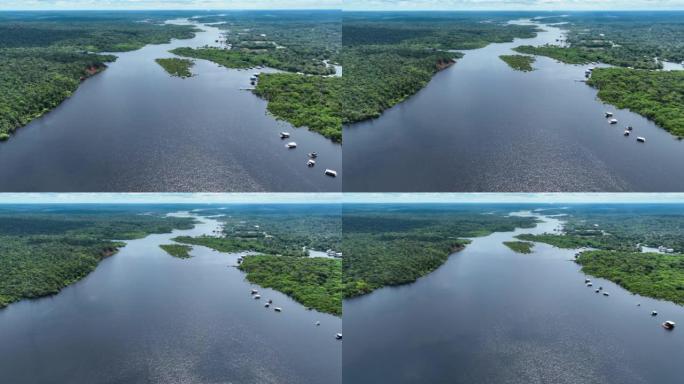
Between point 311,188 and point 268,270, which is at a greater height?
point 311,188

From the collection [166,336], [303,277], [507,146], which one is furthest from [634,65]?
[166,336]

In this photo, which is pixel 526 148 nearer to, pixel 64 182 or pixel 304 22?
pixel 64 182

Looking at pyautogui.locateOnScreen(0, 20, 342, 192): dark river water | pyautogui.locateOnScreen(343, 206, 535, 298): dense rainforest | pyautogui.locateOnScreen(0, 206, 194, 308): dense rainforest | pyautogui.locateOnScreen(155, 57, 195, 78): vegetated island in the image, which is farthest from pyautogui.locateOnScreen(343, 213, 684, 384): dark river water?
pyautogui.locateOnScreen(0, 206, 194, 308): dense rainforest

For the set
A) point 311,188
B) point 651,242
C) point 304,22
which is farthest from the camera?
point 651,242

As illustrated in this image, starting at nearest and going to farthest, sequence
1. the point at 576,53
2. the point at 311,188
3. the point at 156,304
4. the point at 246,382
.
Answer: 1. the point at 311,188
2. the point at 246,382
3. the point at 156,304
4. the point at 576,53

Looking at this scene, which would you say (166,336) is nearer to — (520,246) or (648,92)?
(648,92)

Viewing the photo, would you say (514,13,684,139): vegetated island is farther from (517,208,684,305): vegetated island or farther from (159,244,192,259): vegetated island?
(159,244,192,259): vegetated island

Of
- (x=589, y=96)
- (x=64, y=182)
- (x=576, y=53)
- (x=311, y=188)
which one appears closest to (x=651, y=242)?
(x=576, y=53)

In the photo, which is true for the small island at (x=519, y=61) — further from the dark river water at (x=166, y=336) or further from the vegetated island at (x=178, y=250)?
the vegetated island at (x=178, y=250)
